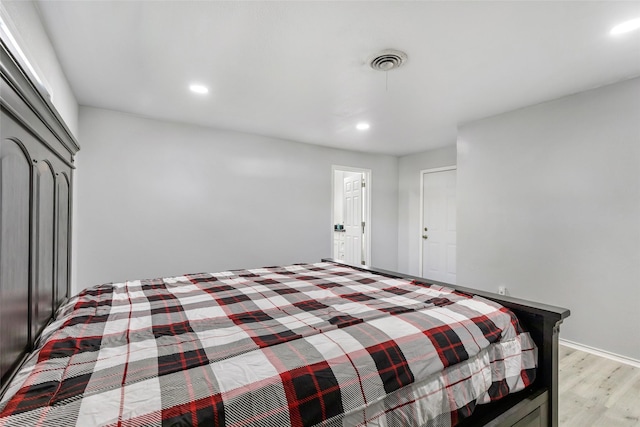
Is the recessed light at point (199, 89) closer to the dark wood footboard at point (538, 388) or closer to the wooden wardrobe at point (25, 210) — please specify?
the wooden wardrobe at point (25, 210)

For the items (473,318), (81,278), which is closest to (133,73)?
(81,278)

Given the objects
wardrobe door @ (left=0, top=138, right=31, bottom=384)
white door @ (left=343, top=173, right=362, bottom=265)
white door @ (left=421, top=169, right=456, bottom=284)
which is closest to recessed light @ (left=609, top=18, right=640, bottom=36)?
white door @ (left=421, top=169, right=456, bottom=284)

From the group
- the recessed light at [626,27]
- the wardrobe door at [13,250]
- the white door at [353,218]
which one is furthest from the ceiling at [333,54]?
the white door at [353,218]

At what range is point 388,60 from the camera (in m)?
2.12

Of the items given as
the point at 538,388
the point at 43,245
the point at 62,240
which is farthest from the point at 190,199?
the point at 538,388

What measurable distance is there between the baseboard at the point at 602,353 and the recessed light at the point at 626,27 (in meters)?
2.45

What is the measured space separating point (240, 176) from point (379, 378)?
132 inches

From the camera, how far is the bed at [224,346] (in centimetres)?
78

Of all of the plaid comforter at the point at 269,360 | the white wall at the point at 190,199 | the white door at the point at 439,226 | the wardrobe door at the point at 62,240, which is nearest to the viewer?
the plaid comforter at the point at 269,360

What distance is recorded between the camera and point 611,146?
2.52 metres

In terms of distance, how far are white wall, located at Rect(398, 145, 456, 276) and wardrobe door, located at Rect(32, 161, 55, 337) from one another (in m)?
4.77

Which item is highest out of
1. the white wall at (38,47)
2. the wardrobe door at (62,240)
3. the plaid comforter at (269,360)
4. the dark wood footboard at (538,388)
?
the white wall at (38,47)

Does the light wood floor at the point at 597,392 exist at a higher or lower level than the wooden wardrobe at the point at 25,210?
lower

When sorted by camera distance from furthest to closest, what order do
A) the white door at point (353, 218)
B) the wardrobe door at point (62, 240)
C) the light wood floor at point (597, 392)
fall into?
the white door at point (353, 218) → the light wood floor at point (597, 392) → the wardrobe door at point (62, 240)
